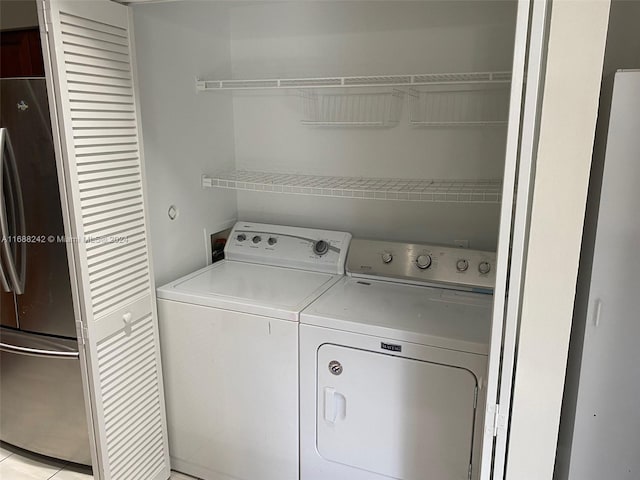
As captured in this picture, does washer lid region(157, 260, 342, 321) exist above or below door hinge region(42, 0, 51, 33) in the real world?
below

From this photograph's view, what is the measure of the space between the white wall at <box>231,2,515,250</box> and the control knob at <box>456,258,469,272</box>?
21 cm

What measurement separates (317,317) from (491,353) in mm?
737

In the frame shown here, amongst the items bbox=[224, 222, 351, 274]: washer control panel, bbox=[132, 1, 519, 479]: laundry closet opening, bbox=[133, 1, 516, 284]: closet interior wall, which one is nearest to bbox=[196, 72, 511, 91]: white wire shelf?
bbox=[132, 1, 519, 479]: laundry closet opening

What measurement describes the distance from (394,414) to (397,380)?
0.14 metres

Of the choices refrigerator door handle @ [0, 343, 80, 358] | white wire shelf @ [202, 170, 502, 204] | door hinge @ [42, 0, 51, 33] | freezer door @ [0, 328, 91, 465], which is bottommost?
freezer door @ [0, 328, 91, 465]

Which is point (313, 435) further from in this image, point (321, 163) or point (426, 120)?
point (426, 120)

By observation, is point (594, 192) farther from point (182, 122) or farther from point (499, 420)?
point (182, 122)

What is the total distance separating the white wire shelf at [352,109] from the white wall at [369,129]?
0.04 metres

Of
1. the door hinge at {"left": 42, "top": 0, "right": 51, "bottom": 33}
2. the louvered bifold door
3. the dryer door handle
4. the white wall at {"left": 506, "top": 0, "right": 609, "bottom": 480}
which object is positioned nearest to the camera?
the white wall at {"left": 506, "top": 0, "right": 609, "bottom": 480}

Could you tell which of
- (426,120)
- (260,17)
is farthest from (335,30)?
(426,120)

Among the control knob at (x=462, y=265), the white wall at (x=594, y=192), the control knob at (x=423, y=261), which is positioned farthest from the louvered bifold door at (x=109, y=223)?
the white wall at (x=594, y=192)

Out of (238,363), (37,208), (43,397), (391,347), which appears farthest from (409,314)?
(43,397)

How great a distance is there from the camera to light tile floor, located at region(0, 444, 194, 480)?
2.24m

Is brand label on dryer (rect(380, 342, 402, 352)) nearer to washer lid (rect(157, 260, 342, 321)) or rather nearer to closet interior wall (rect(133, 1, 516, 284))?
washer lid (rect(157, 260, 342, 321))
